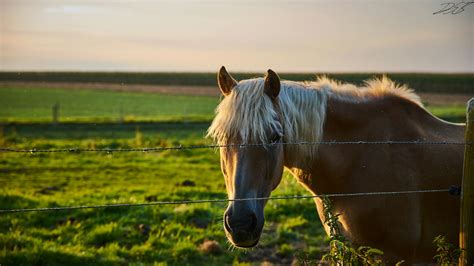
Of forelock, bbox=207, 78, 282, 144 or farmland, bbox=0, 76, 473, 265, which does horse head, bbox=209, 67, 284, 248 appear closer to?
forelock, bbox=207, 78, 282, 144

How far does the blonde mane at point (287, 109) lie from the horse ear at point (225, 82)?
11 centimetres

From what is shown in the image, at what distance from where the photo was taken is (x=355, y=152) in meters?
4.37

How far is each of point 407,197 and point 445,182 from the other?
1.34ft

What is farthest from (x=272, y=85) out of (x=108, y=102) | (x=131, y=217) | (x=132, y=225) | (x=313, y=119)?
(x=108, y=102)

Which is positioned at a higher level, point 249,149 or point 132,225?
point 249,149

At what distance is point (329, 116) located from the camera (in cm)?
439

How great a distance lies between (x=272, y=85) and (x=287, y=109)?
0.77ft

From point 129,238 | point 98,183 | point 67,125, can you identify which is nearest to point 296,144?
point 129,238

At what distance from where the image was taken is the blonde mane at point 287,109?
3.81 m

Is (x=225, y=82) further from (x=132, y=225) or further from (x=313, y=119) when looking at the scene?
(x=132, y=225)

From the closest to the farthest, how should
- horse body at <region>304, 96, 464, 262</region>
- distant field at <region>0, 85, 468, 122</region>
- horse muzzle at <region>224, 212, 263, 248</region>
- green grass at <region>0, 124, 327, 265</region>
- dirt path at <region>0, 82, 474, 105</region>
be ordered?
horse muzzle at <region>224, 212, 263, 248</region>
horse body at <region>304, 96, 464, 262</region>
green grass at <region>0, 124, 327, 265</region>
distant field at <region>0, 85, 468, 122</region>
dirt path at <region>0, 82, 474, 105</region>

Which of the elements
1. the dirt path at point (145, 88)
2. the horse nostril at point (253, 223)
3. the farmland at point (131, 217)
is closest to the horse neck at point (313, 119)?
the farmland at point (131, 217)

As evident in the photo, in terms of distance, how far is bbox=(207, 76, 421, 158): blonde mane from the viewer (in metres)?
3.81

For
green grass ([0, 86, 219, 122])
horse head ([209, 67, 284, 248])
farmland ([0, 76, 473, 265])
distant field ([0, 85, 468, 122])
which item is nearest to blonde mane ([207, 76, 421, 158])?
horse head ([209, 67, 284, 248])
